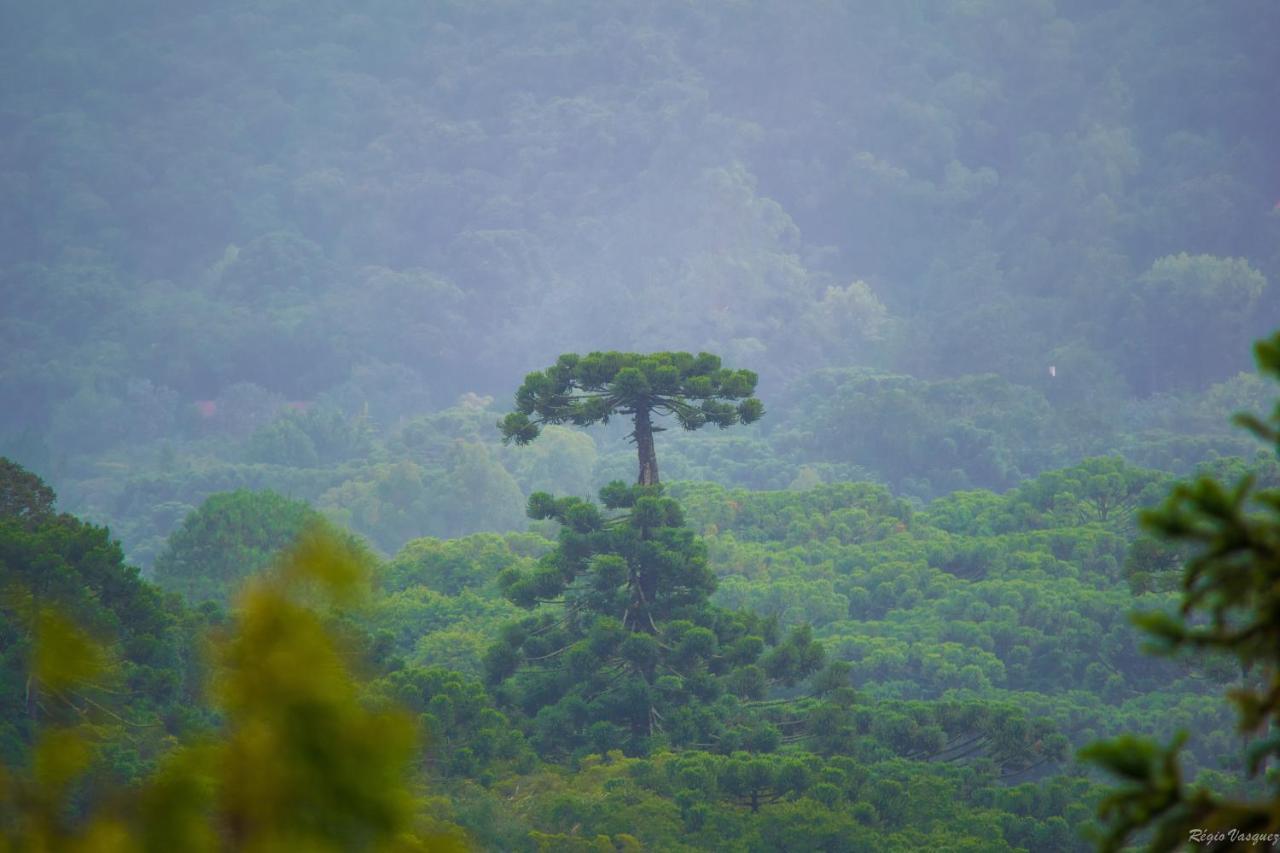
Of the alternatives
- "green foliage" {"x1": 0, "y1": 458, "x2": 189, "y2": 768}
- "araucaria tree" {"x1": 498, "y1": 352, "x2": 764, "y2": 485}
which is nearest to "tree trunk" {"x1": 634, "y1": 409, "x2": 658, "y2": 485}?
"araucaria tree" {"x1": 498, "y1": 352, "x2": 764, "y2": 485}

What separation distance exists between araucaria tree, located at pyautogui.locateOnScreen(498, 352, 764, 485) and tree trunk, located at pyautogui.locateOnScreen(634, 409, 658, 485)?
30 mm

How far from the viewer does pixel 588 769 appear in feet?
54.4

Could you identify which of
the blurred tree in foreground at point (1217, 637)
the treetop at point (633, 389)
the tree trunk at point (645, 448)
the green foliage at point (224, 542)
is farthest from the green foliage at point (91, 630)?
the blurred tree in foreground at point (1217, 637)

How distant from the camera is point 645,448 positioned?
65.6ft

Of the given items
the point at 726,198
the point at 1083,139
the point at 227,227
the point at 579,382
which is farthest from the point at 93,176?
the point at 579,382

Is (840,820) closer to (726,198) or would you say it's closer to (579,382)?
(579,382)

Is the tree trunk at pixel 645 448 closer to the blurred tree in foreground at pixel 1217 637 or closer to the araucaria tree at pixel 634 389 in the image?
the araucaria tree at pixel 634 389

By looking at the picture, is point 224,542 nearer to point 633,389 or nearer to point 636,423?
point 636,423

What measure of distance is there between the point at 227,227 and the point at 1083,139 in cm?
6354

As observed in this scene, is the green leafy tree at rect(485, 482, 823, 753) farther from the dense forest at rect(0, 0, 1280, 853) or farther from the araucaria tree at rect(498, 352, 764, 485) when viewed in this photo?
the araucaria tree at rect(498, 352, 764, 485)

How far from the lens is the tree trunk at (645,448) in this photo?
19.7 meters

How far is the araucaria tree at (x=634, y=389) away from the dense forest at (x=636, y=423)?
0.31ft

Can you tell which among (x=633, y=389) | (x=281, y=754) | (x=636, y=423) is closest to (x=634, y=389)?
(x=633, y=389)

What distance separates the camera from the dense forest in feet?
24.2
